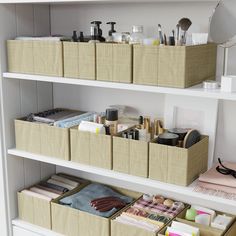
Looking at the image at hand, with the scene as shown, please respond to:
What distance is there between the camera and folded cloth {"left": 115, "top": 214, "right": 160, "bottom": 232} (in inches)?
54.4

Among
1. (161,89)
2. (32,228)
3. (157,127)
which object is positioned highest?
(161,89)

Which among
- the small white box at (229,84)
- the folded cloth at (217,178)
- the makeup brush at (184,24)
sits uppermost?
the makeup brush at (184,24)

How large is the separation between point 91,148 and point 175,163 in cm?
32

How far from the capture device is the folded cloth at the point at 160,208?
149 centimetres

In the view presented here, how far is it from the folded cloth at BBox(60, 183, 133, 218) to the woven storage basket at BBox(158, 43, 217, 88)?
56 cm

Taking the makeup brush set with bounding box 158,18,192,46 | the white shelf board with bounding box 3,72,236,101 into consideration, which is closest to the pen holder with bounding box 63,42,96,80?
the white shelf board with bounding box 3,72,236,101

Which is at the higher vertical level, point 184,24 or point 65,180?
point 184,24

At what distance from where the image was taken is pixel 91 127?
1.47 metres

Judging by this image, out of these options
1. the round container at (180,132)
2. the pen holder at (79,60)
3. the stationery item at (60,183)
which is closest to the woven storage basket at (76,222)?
the stationery item at (60,183)

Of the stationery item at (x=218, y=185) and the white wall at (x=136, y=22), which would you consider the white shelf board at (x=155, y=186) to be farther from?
the white wall at (x=136, y=22)

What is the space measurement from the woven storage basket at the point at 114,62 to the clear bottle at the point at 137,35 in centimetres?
6

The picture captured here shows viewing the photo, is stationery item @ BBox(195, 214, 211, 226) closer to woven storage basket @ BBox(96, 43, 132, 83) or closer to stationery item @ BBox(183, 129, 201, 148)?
stationery item @ BBox(183, 129, 201, 148)

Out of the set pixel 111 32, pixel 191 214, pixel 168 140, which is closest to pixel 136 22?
pixel 111 32

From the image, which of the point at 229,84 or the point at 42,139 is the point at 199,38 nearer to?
the point at 229,84
